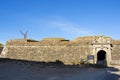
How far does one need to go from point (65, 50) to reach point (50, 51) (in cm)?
230

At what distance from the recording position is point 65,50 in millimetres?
35406

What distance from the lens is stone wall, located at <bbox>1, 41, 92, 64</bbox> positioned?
34.2m

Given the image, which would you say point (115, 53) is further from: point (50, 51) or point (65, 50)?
point (50, 51)

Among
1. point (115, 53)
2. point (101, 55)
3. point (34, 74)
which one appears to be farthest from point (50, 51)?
point (34, 74)

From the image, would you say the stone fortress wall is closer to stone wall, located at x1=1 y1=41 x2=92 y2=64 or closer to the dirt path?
stone wall, located at x1=1 y1=41 x2=92 y2=64

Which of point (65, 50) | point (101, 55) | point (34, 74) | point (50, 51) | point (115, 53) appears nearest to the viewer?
point (34, 74)

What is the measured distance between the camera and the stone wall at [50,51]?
34.2m

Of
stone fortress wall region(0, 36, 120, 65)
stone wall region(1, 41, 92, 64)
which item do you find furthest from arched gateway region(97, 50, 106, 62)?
stone wall region(1, 41, 92, 64)

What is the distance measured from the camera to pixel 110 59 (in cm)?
3269

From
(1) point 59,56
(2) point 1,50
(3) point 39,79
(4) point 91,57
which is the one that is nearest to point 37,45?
(1) point 59,56

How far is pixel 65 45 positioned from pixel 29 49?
5.74m

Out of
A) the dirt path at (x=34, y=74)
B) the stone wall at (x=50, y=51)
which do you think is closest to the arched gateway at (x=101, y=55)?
the stone wall at (x=50, y=51)

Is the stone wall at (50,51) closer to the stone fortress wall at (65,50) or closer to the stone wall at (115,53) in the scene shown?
the stone fortress wall at (65,50)

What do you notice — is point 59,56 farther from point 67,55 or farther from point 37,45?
point 37,45
